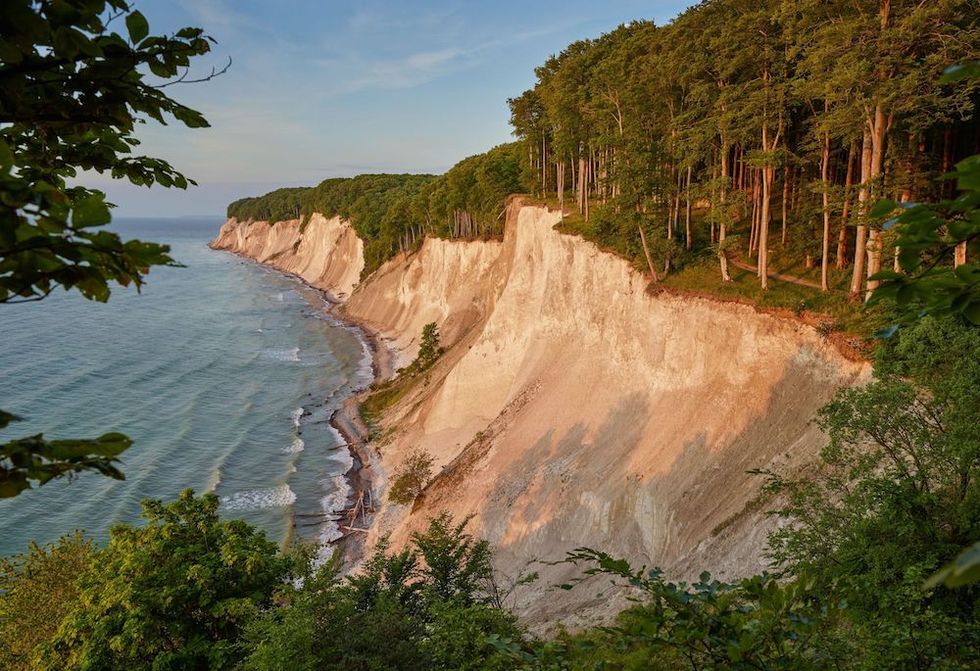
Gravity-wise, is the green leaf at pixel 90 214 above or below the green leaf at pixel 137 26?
below

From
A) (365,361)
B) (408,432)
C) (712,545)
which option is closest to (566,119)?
(408,432)

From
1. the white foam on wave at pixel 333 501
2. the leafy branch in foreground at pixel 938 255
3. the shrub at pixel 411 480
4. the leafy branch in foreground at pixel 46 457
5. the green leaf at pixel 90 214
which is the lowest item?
the white foam on wave at pixel 333 501

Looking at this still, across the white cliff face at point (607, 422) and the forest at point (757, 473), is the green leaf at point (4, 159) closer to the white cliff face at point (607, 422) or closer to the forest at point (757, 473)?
the forest at point (757, 473)

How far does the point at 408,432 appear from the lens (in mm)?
43031

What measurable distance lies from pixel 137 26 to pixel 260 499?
3852 cm

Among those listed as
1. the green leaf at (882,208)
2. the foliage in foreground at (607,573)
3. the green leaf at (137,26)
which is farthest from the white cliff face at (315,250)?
the green leaf at (882,208)

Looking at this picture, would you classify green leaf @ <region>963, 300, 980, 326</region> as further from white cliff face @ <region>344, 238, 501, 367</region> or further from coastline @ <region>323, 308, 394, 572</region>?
white cliff face @ <region>344, 238, 501, 367</region>

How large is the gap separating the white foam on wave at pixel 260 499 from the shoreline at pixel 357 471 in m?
2.86

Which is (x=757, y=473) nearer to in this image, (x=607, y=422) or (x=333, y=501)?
(x=607, y=422)

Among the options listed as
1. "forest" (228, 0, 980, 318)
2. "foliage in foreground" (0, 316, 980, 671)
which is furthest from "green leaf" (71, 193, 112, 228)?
"foliage in foreground" (0, 316, 980, 671)

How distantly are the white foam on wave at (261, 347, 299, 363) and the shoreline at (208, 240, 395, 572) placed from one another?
8744mm

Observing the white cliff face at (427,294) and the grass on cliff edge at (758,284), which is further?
the white cliff face at (427,294)

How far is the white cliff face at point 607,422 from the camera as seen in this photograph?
2052 centimetres

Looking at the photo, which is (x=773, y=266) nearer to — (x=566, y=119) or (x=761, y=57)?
(x=761, y=57)
